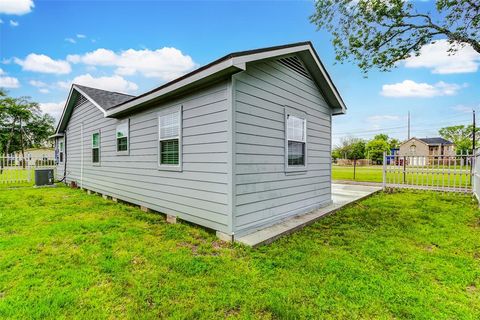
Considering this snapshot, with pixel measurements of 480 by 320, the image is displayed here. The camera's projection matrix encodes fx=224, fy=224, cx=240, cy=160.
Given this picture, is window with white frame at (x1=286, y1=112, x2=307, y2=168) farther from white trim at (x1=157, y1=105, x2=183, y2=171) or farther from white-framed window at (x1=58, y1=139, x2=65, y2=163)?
white-framed window at (x1=58, y1=139, x2=65, y2=163)

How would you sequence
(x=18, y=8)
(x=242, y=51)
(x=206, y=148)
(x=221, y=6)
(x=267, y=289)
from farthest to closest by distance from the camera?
1. (x=18, y=8)
2. (x=221, y=6)
3. (x=206, y=148)
4. (x=242, y=51)
5. (x=267, y=289)

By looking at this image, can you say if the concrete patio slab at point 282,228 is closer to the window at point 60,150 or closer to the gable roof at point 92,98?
the gable roof at point 92,98

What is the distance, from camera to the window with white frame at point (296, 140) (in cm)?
507

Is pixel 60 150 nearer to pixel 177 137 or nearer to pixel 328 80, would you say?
pixel 177 137

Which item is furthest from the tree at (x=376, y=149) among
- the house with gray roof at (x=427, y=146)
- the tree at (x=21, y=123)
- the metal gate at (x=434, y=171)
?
the tree at (x=21, y=123)

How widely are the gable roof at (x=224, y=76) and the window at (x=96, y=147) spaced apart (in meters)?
1.41

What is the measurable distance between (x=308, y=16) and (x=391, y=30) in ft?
8.46

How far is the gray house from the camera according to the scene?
12.4ft

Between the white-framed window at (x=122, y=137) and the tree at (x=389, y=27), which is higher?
the tree at (x=389, y=27)

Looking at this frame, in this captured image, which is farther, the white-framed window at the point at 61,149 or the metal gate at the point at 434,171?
the white-framed window at the point at 61,149

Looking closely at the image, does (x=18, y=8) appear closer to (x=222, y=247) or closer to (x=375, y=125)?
(x=222, y=247)

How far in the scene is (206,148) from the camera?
413 cm

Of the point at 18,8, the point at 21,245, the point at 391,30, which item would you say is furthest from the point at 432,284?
the point at 18,8

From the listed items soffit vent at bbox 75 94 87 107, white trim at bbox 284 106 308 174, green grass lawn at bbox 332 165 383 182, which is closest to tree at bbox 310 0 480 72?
white trim at bbox 284 106 308 174
